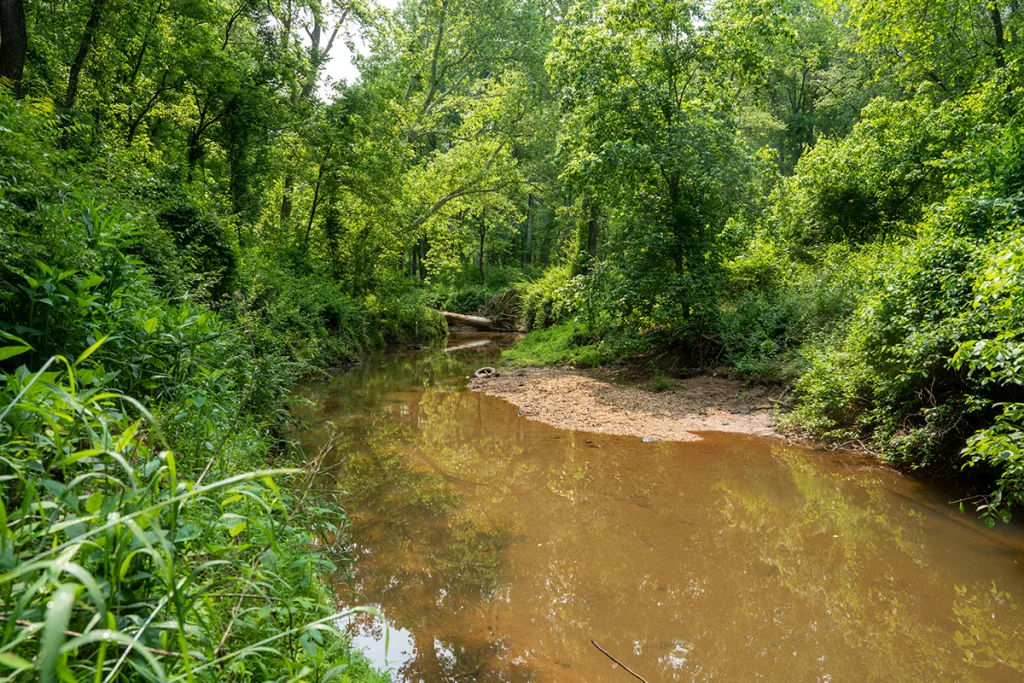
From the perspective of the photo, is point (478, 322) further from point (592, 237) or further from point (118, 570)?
point (118, 570)

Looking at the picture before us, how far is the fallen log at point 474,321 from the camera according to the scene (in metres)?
24.5

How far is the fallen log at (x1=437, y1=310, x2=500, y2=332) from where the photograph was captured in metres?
24.5

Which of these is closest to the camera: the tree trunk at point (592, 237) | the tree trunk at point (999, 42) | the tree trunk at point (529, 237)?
the tree trunk at point (999, 42)

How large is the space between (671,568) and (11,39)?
9.12m

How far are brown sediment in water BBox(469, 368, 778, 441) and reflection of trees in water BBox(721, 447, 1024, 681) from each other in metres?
2.38

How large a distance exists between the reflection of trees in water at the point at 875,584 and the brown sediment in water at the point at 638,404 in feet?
7.82

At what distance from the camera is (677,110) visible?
11.9 metres

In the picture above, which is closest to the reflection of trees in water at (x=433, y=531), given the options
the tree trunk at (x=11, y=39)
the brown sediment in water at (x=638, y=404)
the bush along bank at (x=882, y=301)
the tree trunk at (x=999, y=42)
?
the brown sediment in water at (x=638, y=404)

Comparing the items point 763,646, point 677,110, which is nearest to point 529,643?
point 763,646

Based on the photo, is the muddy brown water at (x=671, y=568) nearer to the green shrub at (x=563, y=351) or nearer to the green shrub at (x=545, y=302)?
the green shrub at (x=563, y=351)

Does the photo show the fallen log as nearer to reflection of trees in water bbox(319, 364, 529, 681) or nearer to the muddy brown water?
reflection of trees in water bbox(319, 364, 529, 681)

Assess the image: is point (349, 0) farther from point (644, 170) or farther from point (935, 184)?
point (935, 184)

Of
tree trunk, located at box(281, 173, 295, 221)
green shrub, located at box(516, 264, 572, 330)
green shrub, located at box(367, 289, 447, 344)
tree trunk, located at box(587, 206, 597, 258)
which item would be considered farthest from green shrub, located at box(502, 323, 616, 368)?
tree trunk, located at box(281, 173, 295, 221)

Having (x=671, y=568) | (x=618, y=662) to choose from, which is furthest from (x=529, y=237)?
(x=618, y=662)
